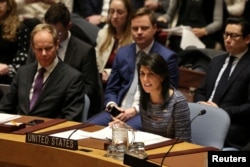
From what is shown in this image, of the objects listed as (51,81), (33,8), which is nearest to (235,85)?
(51,81)

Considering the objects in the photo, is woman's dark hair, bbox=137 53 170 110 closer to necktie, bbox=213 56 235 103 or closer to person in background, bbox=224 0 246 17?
necktie, bbox=213 56 235 103

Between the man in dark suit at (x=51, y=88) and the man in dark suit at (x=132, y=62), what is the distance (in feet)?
1.01

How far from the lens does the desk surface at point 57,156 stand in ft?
8.75

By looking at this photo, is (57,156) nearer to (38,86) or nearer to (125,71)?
(38,86)

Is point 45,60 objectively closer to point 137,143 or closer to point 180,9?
point 137,143

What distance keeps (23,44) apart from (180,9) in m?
1.69

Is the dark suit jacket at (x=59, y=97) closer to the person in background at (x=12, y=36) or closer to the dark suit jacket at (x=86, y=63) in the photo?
the dark suit jacket at (x=86, y=63)

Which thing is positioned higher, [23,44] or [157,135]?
[23,44]

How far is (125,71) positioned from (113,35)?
2.26 ft

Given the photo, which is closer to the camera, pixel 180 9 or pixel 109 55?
pixel 109 55

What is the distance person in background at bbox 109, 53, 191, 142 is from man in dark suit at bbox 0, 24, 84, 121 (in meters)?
0.58

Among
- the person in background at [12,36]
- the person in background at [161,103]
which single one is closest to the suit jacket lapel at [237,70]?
the person in background at [161,103]

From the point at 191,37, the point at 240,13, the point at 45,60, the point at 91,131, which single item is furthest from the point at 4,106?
the point at 240,13

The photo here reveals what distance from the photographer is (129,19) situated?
15.2 feet
